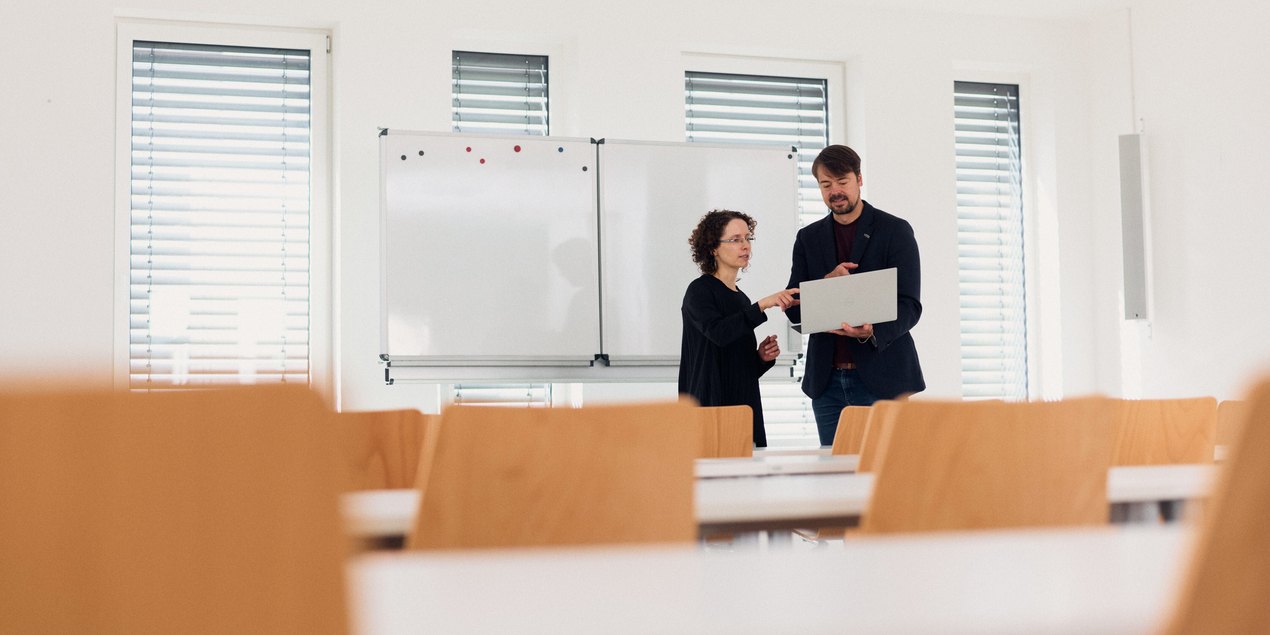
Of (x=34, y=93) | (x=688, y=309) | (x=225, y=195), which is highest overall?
(x=34, y=93)

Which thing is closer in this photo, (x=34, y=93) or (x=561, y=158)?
(x=34, y=93)

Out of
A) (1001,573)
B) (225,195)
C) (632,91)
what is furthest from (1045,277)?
(1001,573)

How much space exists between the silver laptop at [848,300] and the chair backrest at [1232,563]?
9.44ft

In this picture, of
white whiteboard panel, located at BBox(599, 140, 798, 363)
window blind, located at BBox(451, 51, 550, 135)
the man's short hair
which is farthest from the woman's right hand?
window blind, located at BBox(451, 51, 550, 135)

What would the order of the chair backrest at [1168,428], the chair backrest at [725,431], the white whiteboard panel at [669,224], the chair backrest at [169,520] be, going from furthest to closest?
1. the white whiteboard panel at [669,224]
2. the chair backrest at [725,431]
3. the chair backrest at [1168,428]
4. the chair backrest at [169,520]

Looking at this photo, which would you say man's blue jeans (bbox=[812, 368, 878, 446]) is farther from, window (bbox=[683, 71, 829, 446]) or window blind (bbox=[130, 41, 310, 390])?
window blind (bbox=[130, 41, 310, 390])

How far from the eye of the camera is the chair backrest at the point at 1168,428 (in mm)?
2070

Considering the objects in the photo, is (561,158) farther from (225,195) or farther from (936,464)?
(936,464)

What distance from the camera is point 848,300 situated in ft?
10.9

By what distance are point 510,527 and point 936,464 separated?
1.63 ft

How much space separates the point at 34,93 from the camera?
4371mm

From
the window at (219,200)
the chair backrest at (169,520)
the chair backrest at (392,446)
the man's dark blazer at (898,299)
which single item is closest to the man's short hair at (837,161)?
the man's dark blazer at (898,299)

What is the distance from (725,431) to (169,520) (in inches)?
89.7

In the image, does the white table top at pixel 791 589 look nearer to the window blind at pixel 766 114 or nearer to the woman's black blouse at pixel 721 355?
the woman's black blouse at pixel 721 355
